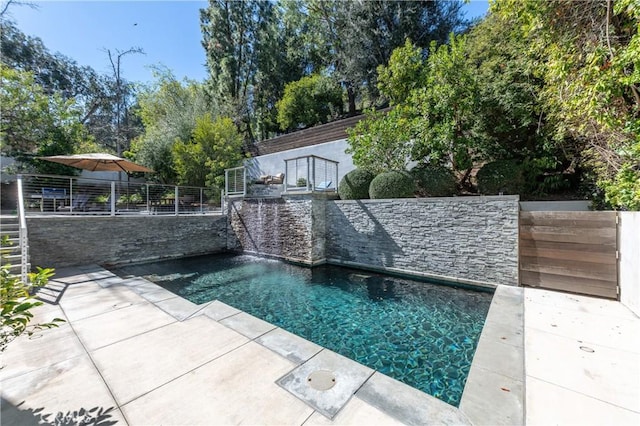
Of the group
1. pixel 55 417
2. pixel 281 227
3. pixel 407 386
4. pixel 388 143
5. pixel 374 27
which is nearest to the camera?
pixel 55 417

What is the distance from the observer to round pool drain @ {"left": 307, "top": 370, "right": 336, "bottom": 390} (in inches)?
76.3

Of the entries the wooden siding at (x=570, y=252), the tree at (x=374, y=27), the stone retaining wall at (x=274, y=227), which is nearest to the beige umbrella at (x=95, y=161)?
the stone retaining wall at (x=274, y=227)

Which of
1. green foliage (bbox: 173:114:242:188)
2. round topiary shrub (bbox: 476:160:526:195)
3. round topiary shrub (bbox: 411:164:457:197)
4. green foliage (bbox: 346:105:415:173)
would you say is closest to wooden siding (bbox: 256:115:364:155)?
green foliage (bbox: 173:114:242:188)

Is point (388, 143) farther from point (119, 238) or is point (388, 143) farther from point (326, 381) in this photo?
point (119, 238)

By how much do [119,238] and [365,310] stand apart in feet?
24.1

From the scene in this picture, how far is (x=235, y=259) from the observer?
8320 millimetres

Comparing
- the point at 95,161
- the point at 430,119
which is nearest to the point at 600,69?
the point at 430,119

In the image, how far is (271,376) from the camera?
81.1 inches

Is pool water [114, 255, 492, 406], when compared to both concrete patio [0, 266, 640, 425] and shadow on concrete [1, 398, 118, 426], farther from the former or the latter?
shadow on concrete [1, 398, 118, 426]

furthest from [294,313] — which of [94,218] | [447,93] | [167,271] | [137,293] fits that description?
[94,218]

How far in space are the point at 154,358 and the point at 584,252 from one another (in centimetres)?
613

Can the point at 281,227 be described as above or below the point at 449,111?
below

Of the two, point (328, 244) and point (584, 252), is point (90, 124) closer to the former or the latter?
point (328, 244)

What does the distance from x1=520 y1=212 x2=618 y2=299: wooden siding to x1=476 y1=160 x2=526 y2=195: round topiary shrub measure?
4.39 feet
